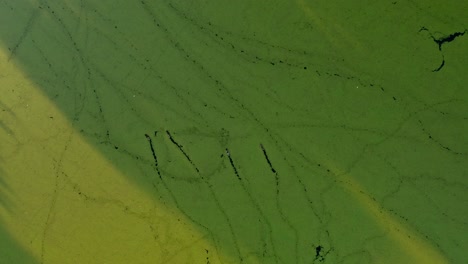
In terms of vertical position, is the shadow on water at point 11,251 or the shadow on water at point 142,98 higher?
the shadow on water at point 142,98

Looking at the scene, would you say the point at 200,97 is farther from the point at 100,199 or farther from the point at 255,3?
the point at 100,199

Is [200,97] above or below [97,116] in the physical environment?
above

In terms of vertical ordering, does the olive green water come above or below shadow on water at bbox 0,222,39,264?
above

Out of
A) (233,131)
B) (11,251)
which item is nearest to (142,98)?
(233,131)

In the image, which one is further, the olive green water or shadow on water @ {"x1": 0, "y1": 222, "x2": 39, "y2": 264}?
shadow on water @ {"x1": 0, "y1": 222, "x2": 39, "y2": 264}

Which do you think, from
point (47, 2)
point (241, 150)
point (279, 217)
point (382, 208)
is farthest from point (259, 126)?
point (47, 2)

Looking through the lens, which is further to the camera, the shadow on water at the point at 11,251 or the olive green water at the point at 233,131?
the shadow on water at the point at 11,251

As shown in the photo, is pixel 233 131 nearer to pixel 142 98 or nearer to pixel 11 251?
pixel 142 98

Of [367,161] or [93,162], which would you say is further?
[93,162]
